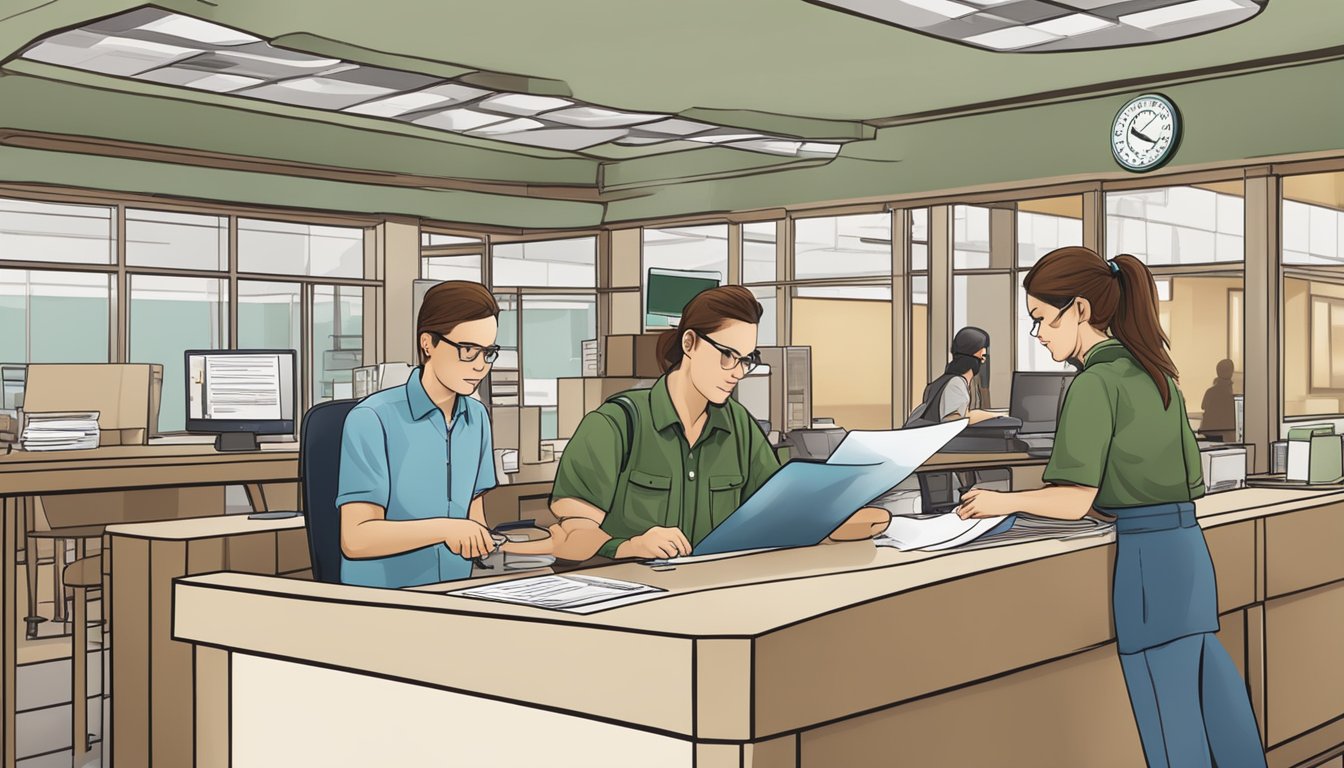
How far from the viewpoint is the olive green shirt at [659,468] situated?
9.31 feet

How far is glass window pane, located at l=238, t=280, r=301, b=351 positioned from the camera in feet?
35.9

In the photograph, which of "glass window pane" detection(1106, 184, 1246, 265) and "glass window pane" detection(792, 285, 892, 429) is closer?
"glass window pane" detection(1106, 184, 1246, 265)

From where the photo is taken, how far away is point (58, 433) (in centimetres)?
665

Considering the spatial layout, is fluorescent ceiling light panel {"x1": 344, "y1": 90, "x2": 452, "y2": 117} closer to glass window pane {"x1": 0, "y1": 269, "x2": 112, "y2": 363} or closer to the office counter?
glass window pane {"x1": 0, "y1": 269, "x2": 112, "y2": 363}

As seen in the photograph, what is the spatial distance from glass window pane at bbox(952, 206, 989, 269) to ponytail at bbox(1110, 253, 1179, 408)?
300 inches

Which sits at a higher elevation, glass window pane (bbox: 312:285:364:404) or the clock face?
the clock face

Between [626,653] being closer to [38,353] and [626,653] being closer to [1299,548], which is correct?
[1299,548]

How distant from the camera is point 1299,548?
145 inches

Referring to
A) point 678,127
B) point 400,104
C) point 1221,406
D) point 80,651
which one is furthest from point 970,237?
point 80,651

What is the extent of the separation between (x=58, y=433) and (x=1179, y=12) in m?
6.52

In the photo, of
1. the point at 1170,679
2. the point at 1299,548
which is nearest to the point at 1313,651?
the point at 1299,548

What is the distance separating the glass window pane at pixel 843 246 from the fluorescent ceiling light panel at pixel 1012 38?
288 cm

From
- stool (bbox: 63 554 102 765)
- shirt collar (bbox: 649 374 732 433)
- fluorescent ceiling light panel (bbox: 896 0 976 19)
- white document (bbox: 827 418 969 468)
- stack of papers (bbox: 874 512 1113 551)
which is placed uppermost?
fluorescent ceiling light panel (bbox: 896 0 976 19)

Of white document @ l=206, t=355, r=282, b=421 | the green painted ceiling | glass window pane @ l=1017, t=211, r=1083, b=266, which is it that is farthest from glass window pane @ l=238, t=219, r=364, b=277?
glass window pane @ l=1017, t=211, r=1083, b=266
